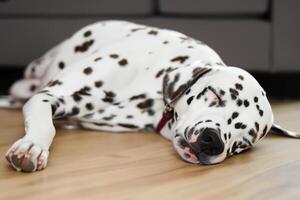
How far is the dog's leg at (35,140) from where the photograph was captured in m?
2.12

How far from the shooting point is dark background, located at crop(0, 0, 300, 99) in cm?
364

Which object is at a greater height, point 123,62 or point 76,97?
point 123,62

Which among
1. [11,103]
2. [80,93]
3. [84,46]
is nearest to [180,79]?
[80,93]

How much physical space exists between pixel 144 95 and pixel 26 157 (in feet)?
2.61

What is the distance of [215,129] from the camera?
7.20ft

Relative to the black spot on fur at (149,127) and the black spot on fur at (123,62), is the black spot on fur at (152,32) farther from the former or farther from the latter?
the black spot on fur at (149,127)

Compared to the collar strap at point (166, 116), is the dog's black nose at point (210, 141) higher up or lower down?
higher up

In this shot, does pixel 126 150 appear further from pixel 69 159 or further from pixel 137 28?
pixel 137 28

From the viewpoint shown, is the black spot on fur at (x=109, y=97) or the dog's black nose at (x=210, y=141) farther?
the black spot on fur at (x=109, y=97)

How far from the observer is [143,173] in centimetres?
216

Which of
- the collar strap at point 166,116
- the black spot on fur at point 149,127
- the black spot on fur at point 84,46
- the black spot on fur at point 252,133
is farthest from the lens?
the black spot on fur at point 84,46

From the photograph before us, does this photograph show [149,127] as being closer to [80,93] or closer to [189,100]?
[80,93]

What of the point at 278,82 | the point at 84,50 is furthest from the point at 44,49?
the point at 278,82

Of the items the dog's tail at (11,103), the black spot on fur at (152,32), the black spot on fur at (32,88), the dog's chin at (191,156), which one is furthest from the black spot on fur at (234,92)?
the dog's tail at (11,103)
